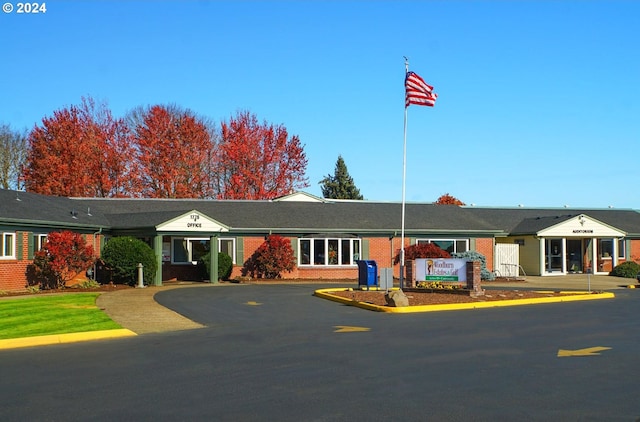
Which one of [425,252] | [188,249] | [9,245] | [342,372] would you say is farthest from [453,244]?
[342,372]

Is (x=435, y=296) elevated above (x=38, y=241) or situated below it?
below

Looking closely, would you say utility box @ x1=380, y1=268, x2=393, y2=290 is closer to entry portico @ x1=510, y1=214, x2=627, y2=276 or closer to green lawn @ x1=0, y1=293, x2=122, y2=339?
green lawn @ x1=0, y1=293, x2=122, y2=339

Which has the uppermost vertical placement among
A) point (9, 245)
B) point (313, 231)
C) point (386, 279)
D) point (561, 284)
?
point (313, 231)

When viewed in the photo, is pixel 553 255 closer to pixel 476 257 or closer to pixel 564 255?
pixel 564 255

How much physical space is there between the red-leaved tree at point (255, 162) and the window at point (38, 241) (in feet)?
108

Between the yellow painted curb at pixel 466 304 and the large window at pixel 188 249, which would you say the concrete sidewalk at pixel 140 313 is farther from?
the large window at pixel 188 249

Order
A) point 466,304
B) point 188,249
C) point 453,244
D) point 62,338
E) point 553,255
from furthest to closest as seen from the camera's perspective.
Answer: point 553,255
point 453,244
point 188,249
point 466,304
point 62,338

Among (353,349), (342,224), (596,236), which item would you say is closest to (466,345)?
(353,349)

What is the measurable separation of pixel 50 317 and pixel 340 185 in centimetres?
7031

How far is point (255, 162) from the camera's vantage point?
63438 mm

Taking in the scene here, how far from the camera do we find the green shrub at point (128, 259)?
29516 mm

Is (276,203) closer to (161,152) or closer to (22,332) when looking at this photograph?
(161,152)

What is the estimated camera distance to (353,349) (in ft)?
43.0

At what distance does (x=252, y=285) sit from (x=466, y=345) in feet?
63.4
